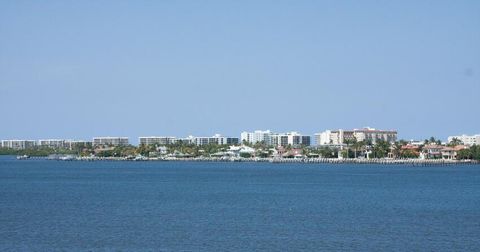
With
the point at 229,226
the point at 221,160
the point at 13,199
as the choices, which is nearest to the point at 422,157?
the point at 221,160

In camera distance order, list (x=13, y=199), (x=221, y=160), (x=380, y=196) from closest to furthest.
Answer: (x=13, y=199)
(x=380, y=196)
(x=221, y=160)

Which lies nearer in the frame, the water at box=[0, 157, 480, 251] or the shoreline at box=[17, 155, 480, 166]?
the water at box=[0, 157, 480, 251]

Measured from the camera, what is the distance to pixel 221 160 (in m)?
172

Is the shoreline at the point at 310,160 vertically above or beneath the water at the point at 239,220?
above

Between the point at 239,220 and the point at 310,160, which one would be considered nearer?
the point at 239,220

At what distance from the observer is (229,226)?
36.9 meters

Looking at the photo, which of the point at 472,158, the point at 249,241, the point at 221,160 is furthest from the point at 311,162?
the point at 249,241

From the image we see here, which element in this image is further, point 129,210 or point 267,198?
point 267,198

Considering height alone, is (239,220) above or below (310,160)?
below

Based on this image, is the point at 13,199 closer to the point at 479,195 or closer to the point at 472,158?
the point at 479,195

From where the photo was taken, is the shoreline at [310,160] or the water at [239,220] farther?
the shoreline at [310,160]

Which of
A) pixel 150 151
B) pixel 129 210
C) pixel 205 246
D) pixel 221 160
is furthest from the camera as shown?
pixel 150 151

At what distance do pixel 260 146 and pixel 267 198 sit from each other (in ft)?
458

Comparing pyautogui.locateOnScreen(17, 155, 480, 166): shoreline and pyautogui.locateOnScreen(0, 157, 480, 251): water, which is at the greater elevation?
pyautogui.locateOnScreen(17, 155, 480, 166): shoreline
